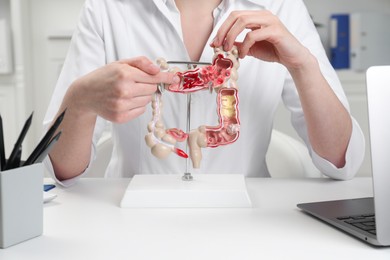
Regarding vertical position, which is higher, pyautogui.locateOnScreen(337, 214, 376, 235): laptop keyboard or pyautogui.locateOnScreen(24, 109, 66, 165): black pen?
pyautogui.locateOnScreen(24, 109, 66, 165): black pen

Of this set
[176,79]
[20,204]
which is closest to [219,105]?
[176,79]

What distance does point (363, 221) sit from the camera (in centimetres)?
73

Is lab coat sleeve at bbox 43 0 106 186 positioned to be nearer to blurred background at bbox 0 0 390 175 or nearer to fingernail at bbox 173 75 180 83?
fingernail at bbox 173 75 180 83

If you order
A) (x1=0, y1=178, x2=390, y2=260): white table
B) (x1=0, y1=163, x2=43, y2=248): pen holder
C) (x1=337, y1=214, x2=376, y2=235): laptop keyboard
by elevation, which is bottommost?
(x1=0, y1=178, x2=390, y2=260): white table

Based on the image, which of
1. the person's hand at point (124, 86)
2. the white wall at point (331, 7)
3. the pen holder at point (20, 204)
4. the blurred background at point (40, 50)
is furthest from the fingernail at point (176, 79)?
the white wall at point (331, 7)

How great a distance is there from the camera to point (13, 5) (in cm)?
255

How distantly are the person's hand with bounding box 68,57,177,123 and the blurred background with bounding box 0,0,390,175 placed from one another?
182 cm

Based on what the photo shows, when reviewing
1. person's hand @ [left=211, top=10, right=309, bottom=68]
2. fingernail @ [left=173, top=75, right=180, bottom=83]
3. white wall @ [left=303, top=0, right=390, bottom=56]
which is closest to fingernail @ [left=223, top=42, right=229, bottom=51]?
person's hand @ [left=211, top=10, right=309, bottom=68]

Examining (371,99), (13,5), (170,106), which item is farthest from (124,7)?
A: (13,5)

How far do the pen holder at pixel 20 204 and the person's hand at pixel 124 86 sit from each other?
19 centimetres

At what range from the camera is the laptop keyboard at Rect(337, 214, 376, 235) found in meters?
0.69

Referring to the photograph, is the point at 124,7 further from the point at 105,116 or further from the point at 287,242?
the point at 287,242

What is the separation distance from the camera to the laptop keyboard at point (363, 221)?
0.69 m

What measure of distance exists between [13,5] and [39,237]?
2.09m
